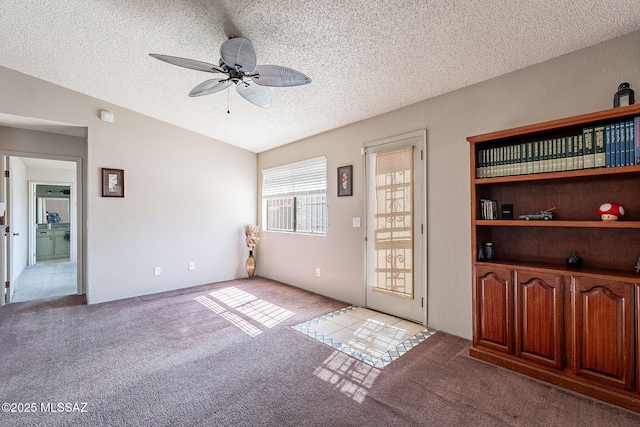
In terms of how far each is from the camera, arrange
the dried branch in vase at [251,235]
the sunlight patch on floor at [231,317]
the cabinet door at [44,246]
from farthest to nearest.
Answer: the cabinet door at [44,246]
the dried branch in vase at [251,235]
the sunlight patch on floor at [231,317]

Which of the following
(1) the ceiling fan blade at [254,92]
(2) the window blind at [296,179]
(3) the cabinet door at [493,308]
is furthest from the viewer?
(2) the window blind at [296,179]

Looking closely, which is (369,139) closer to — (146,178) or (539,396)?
(539,396)

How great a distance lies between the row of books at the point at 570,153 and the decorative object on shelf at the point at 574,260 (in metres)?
0.67

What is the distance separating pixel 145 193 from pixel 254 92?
2.89 meters

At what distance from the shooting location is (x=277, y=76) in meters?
2.27

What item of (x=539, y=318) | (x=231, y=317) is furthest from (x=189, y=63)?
(x=539, y=318)

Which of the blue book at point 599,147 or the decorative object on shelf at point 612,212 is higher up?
the blue book at point 599,147

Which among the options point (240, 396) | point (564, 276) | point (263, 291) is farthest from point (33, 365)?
point (564, 276)

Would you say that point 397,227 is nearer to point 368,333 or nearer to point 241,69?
point 368,333

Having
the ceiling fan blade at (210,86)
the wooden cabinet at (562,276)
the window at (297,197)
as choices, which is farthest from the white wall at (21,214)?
the wooden cabinet at (562,276)

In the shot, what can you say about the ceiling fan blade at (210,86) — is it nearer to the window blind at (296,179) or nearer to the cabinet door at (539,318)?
the window blind at (296,179)

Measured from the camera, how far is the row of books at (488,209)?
2.50 m

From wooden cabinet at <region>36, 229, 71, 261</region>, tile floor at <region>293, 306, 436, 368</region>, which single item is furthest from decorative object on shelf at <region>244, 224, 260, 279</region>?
wooden cabinet at <region>36, 229, 71, 261</region>

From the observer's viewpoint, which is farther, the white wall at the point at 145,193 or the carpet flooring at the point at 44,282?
the carpet flooring at the point at 44,282
